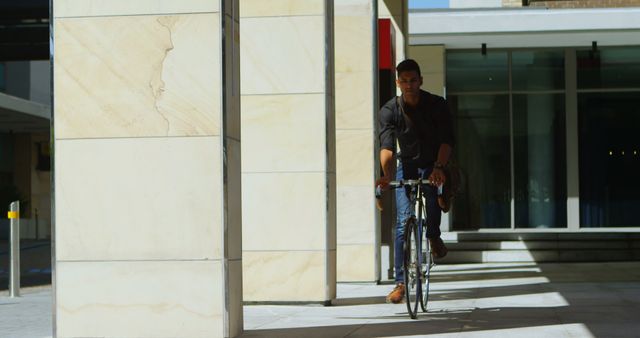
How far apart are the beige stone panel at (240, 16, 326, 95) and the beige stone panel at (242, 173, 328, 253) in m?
0.77

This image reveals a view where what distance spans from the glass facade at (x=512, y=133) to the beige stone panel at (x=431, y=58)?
2.74 feet

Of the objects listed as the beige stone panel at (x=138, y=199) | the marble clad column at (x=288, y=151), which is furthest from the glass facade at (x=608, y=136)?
the beige stone panel at (x=138, y=199)

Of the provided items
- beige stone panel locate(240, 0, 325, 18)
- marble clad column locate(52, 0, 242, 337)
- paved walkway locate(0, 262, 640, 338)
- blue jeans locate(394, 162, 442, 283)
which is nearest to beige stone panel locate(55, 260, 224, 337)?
marble clad column locate(52, 0, 242, 337)

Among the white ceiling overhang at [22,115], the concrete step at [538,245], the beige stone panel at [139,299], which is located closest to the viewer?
the beige stone panel at [139,299]

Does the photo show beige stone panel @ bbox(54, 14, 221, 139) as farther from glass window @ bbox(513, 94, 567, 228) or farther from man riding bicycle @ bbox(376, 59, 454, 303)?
glass window @ bbox(513, 94, 567, 228)

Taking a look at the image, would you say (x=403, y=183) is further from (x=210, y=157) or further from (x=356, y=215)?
(x=356, y=215)

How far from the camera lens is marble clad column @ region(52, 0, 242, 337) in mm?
6699

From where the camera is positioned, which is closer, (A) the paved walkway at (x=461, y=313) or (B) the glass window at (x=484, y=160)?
(A) the paved walkway at (x=461, y=313)

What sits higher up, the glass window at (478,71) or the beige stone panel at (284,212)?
the glass window at (478,71)

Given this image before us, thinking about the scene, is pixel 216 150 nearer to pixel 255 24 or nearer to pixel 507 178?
pixel 255 24

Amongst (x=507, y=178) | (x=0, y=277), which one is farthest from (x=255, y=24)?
(x=507, y=178)

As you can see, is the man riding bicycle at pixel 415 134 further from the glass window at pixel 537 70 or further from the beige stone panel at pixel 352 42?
the glass window at pixel 537 70

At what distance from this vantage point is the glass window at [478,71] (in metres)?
23.6

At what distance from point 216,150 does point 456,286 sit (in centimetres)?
596
